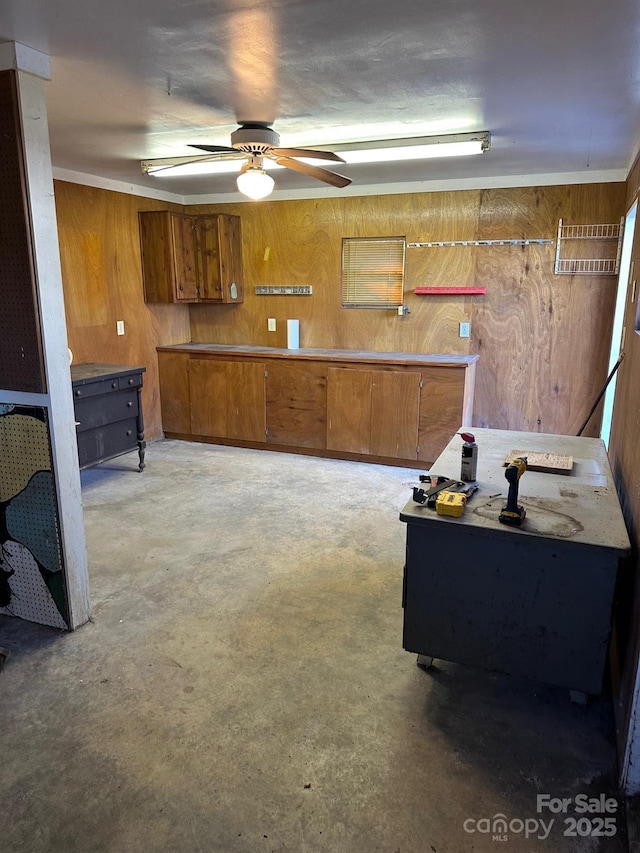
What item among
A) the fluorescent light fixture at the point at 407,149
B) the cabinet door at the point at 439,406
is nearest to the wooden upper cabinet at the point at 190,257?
the fluorescent light fixture at the point at 407,149

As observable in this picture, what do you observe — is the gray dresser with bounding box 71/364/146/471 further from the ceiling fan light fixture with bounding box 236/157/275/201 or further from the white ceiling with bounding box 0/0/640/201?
the ceiling fan light fixture with bounding box 236/157/275/201

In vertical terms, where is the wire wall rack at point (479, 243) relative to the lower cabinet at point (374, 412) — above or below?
above

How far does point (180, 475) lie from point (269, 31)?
3.43 meters

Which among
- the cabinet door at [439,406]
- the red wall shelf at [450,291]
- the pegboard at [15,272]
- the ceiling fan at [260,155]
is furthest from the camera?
the red wall shelf at [450,291]

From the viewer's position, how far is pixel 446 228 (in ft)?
16.3

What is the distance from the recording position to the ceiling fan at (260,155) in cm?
306

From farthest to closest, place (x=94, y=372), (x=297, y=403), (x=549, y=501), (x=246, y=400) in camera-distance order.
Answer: (x=246, y=400)
(x=297, y=403)
(x=94, y=372)
(x=549, y=501)

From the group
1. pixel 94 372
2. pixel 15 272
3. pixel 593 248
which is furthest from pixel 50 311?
pixel 593 248

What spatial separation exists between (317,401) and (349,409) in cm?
32

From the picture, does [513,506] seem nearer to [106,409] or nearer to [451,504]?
[451,504]

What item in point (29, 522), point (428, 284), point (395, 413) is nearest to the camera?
point (29, 522)

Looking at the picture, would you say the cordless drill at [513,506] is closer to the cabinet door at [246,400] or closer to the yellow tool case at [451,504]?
the yellow tool case at [451,504]

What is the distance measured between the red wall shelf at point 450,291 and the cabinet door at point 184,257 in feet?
7.13

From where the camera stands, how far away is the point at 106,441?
4.39m
